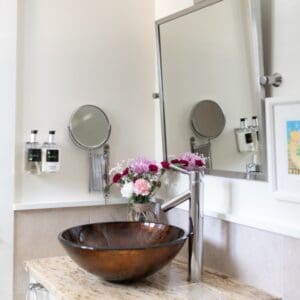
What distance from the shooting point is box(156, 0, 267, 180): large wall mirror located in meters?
1.53

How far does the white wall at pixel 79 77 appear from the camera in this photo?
1872 mm

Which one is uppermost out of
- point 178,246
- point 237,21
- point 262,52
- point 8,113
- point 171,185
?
point 237,21

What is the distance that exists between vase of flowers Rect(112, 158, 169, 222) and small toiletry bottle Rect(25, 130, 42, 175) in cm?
33

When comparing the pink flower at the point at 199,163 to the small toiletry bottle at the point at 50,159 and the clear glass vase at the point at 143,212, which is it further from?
the small toiletry bottle at the point at 50,159

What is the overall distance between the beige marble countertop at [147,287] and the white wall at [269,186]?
229mm

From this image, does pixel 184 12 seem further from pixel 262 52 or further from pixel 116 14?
pixel 262 52

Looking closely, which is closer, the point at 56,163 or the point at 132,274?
the point at 132,274

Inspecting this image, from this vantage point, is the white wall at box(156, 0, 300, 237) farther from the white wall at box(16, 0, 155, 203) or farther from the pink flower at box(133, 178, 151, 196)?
the white wall at box(16, 0, 155, 203)

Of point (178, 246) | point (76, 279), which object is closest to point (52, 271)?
point (76, 279)

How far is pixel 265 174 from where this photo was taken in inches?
58.7

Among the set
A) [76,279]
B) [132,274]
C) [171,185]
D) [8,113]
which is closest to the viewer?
[132,274]

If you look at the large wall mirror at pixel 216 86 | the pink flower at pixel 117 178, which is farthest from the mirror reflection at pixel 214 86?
the pink flower at pixel 117 178

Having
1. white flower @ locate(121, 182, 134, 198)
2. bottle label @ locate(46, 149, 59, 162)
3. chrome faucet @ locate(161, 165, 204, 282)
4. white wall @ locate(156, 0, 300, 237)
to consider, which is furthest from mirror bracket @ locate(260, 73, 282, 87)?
bottle label @ locate(46, 149, 59, 162)

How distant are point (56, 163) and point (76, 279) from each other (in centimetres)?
53
